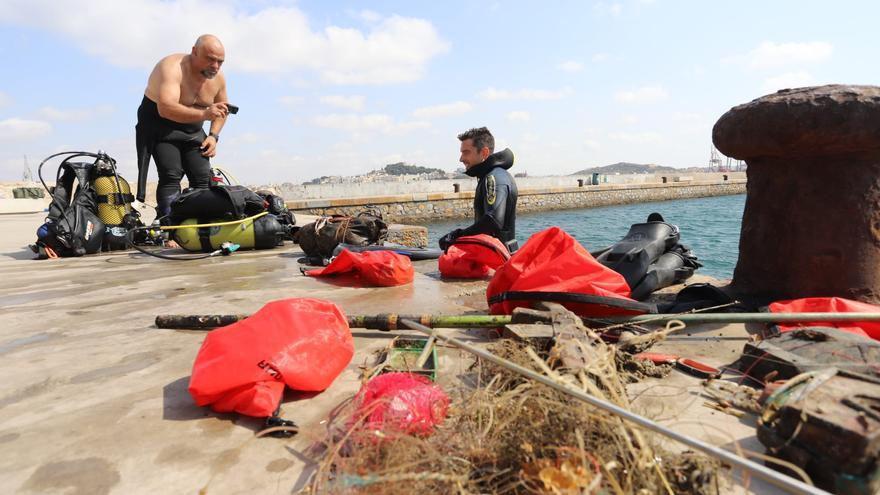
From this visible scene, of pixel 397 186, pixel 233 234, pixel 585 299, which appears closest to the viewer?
pixel 585 299

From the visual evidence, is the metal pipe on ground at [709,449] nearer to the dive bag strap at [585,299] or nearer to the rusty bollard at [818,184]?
the dive bag strap at [585,299]

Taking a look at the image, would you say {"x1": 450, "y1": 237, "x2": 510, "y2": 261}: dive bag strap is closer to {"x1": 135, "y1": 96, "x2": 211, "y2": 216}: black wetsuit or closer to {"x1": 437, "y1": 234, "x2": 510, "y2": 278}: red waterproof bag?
{"x1": 437, "y1": 234, "x2": 510, "y2": 278}: red waterproof bag

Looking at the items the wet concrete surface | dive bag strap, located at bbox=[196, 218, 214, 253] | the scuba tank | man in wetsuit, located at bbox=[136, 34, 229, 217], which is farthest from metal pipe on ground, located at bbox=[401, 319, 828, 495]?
the scuba tank

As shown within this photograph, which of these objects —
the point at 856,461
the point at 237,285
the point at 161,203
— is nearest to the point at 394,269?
the point at 237,285

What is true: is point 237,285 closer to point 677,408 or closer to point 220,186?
point 220,186

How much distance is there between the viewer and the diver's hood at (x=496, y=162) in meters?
4.72

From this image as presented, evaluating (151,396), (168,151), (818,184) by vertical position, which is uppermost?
(168,151)

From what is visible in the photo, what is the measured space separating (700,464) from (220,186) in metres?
5.39

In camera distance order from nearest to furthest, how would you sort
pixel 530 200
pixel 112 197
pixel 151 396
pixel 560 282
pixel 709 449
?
1. pixel 709 449
2. pixel 151 396
3. pixel 560 282
4. pixel 112 197
5. pixel 530 200

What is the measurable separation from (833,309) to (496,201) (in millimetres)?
2629

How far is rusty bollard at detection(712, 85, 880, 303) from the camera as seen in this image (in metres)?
2.43

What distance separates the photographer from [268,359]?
165 cm

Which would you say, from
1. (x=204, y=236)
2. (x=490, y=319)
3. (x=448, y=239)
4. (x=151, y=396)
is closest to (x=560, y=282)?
(x=490, y=319)

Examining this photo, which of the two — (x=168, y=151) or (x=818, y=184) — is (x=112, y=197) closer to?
(x=168, y=151)
